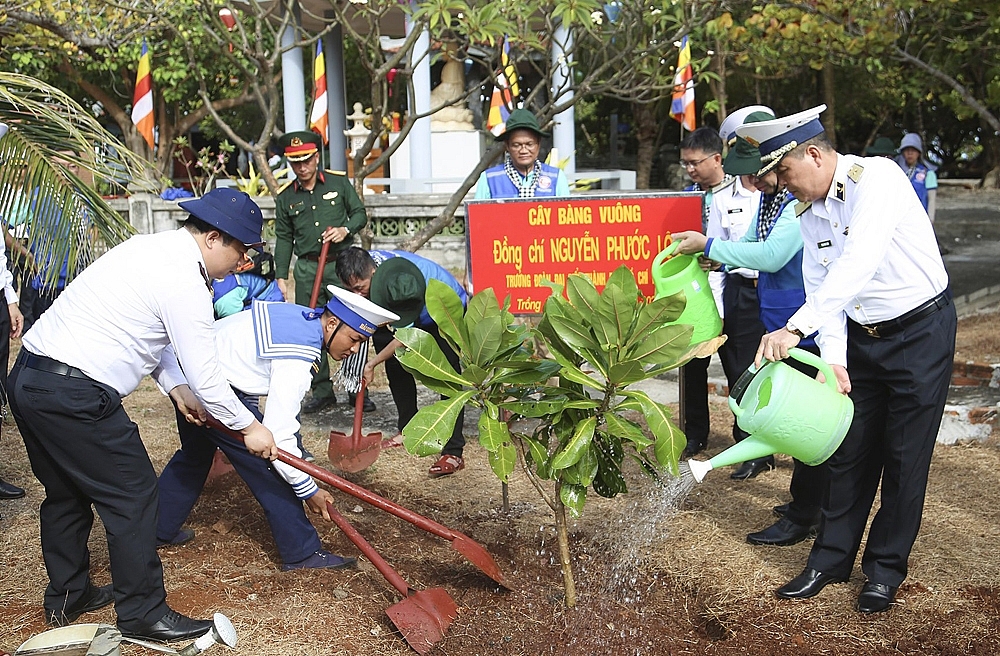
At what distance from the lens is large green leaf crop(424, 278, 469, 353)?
3055 millimetres

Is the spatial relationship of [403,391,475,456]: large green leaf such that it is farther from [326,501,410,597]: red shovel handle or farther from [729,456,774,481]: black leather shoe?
[729,456,774,481]: black leather shoe

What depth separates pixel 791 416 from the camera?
3.04 meters

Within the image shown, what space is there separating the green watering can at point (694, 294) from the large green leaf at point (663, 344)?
3.42 feet

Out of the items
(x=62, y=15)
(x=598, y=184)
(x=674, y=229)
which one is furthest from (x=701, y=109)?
(x=674, y=229)

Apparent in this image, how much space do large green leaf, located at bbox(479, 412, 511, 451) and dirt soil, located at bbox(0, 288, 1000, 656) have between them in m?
0.76

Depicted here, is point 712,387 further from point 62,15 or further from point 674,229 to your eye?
point 62,15

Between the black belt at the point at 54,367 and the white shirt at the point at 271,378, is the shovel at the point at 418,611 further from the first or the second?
the black belt at the point at 54,367

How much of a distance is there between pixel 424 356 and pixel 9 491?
2.81 metres

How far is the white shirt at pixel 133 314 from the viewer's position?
2930 millimetres

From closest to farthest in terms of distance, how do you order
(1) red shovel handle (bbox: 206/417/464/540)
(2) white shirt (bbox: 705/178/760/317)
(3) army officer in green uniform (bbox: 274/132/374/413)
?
(1) red shovel handle (bbox: 206/417/464/540) → (2) white shirt (bbox: 705/178/760/317) → (3) army officer in green uniform (bbox: 274/132/374/413)

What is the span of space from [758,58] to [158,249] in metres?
11.4

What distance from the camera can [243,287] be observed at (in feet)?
16.6

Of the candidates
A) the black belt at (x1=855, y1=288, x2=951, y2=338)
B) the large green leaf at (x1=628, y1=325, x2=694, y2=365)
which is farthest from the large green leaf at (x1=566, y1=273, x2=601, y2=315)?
the black belt at (x1=855, y1=288, x2=951, y2=338)

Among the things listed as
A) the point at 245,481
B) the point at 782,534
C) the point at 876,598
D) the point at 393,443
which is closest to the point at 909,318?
the point at 876,598
